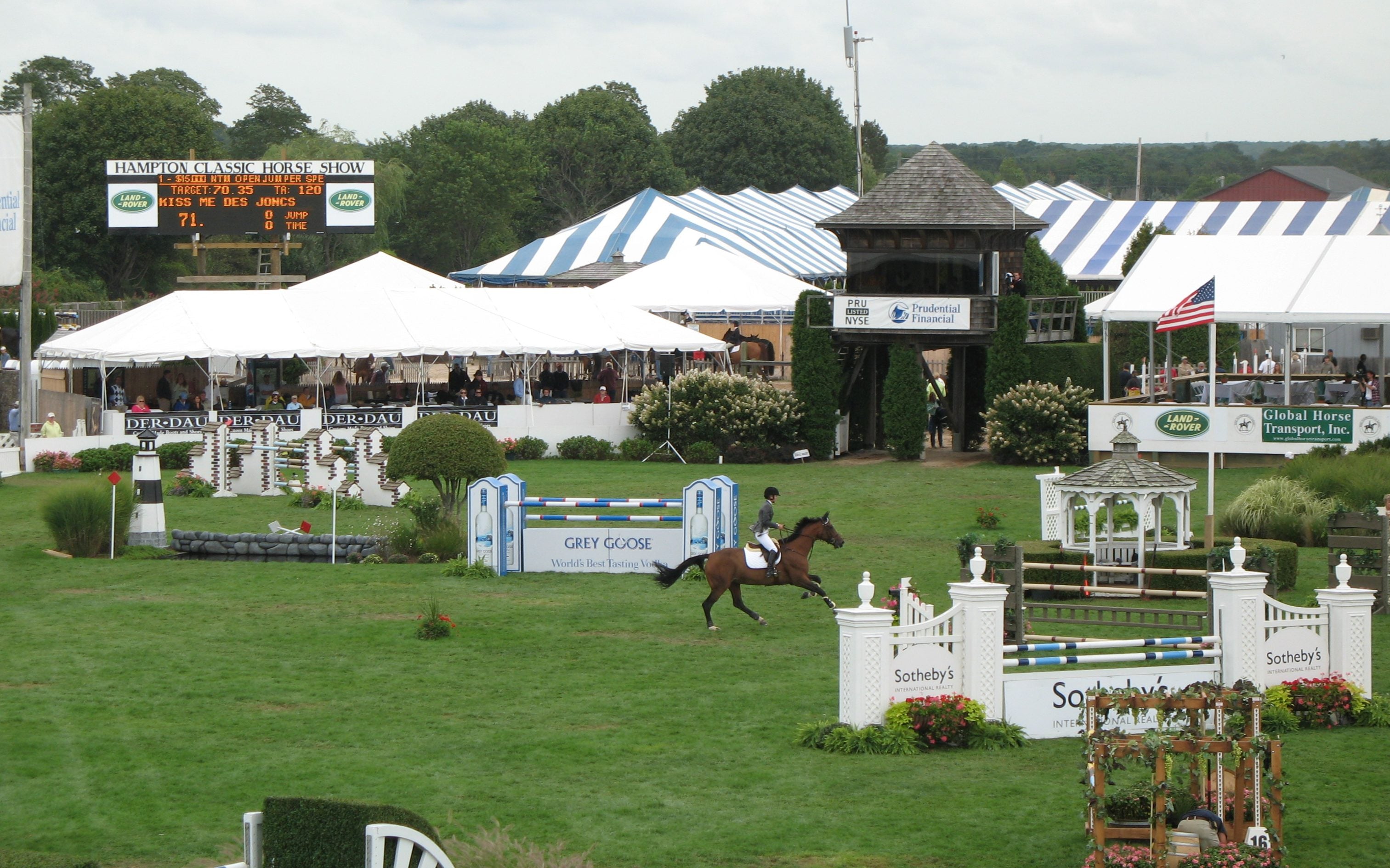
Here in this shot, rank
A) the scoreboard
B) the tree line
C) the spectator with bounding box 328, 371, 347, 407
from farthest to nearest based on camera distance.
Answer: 1. the tree line
2. the scoreboard
3. the spectator with bounding box 328, 371, 347, 407

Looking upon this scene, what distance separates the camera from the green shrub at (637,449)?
34969 mm

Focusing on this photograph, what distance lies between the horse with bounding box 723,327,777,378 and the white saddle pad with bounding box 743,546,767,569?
26.3 meters

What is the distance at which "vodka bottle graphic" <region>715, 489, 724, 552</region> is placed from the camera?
20.4 metres

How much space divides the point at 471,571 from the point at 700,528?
121 inches

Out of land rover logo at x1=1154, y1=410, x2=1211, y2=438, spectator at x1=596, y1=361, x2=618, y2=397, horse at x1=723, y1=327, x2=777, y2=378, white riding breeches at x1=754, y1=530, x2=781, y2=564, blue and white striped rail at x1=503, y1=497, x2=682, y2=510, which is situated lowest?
white riding breeches at x1=754, y1=530, x2=781, y2=564

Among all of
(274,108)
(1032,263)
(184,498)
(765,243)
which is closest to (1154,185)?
(274,108)

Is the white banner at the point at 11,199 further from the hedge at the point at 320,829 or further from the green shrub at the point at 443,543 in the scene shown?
the hedge at the point at 320,829

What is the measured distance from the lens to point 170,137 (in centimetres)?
6581

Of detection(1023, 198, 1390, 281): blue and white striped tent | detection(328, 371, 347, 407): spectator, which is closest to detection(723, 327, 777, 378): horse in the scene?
detection(328, 371, 347, 407): spectator

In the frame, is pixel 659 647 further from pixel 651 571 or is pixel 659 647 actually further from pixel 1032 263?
pixel 1032 263

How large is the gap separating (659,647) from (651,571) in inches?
194

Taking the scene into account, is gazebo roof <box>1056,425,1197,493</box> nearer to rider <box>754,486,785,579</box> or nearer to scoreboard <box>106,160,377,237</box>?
rider <box>754,486,785,579</box>

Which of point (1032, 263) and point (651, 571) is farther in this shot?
point (1032, 263)

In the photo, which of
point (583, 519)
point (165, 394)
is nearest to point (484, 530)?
point (583, 519)
